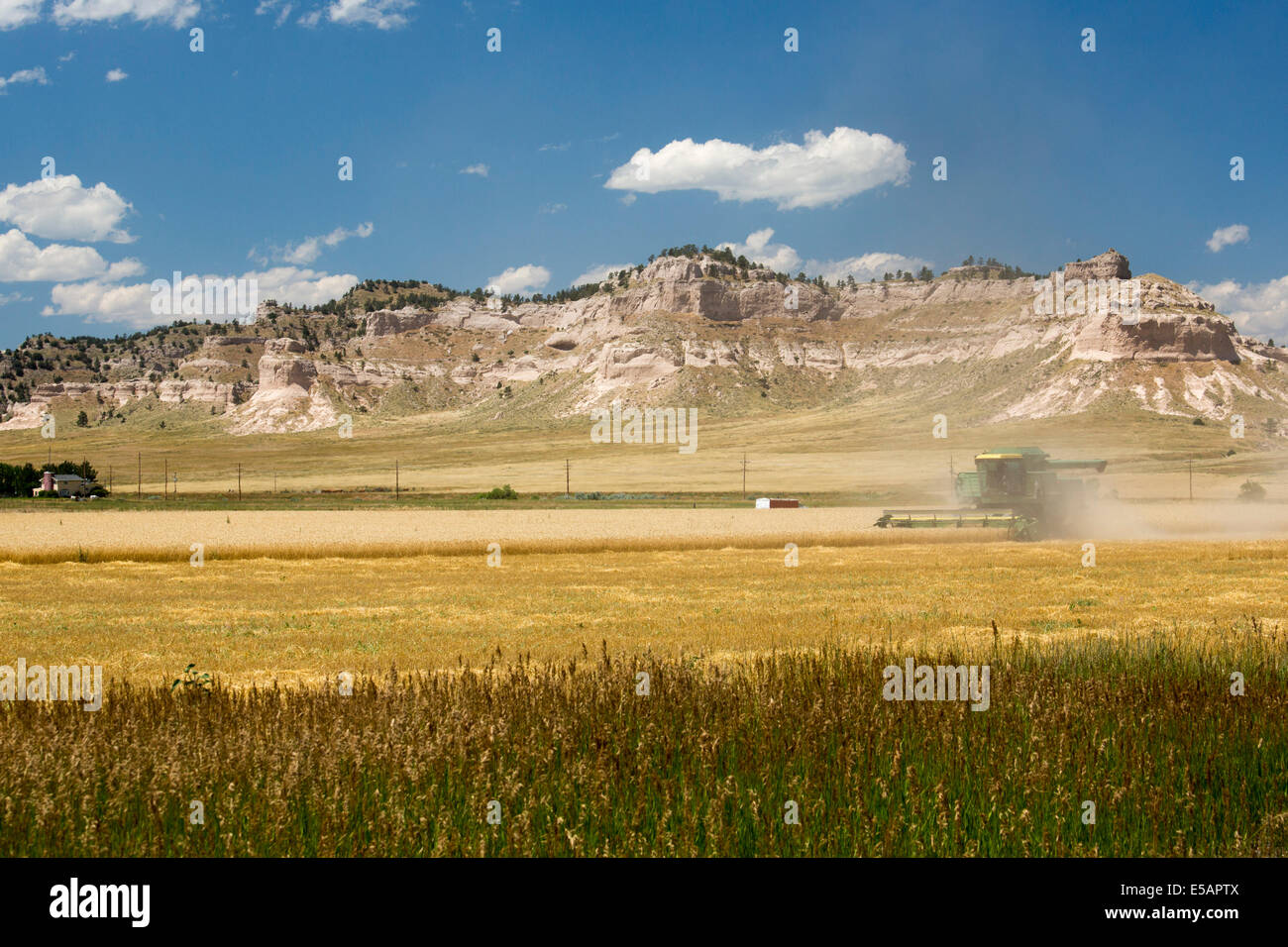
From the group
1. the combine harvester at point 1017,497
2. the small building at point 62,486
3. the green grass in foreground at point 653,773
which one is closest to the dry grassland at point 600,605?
the green grass in foreground at point 653,773

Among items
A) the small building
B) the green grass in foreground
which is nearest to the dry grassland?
the green grass in foreground

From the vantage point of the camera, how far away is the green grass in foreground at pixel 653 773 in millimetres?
5953

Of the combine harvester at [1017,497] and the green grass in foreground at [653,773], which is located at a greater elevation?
the combine harvester at [1017,497]

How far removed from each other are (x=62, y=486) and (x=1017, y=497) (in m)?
93.5

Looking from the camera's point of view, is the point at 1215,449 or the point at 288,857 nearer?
the point at 288,857

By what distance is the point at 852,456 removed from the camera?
147000 millimetres

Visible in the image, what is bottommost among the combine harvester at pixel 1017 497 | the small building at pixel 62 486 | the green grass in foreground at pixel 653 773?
the green grass in foreground at pixel 653 773

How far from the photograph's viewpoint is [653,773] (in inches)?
276

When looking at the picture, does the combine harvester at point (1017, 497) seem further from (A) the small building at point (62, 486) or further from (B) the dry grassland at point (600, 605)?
(A) the small building at point (62, 486)

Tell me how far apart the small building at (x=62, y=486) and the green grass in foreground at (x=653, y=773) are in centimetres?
10157
